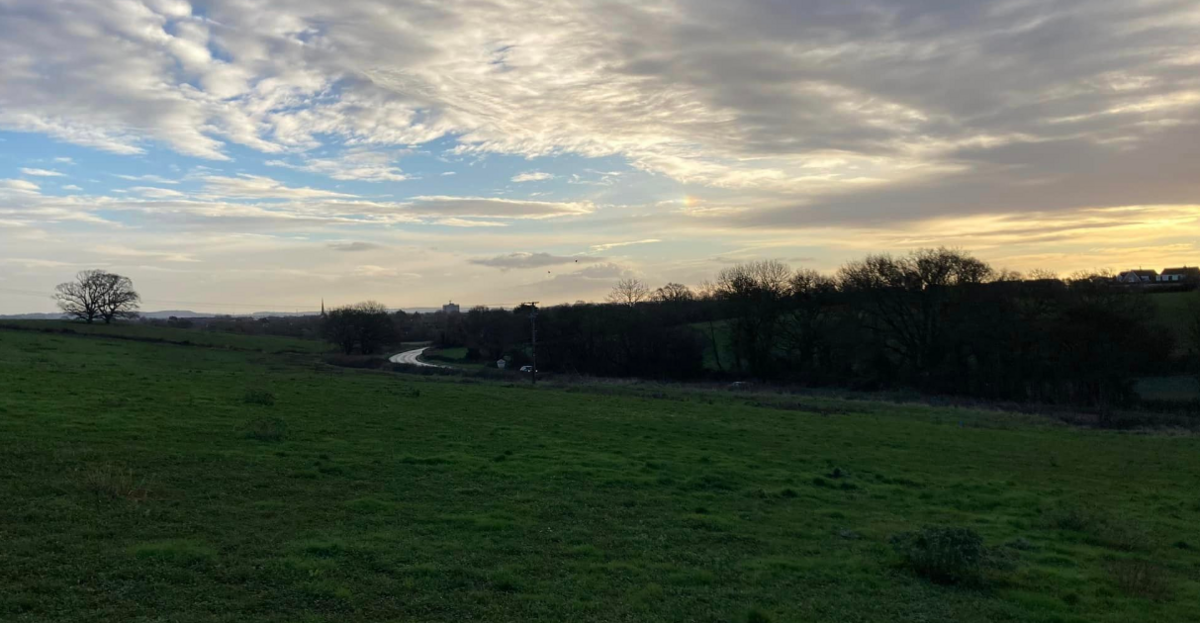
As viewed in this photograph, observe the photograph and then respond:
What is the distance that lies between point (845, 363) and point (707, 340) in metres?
15.4

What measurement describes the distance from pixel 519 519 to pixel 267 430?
8.84 meters

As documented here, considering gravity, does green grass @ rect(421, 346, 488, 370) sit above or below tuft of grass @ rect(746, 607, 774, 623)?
below

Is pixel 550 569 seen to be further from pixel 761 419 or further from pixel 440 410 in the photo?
pixel 761 419

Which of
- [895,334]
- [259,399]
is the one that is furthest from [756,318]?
[259,399]

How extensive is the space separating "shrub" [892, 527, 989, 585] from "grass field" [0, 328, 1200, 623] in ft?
0.88

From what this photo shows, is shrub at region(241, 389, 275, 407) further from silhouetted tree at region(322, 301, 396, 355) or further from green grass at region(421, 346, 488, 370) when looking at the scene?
silhouetted tree at region(322, 301, 396, 355)

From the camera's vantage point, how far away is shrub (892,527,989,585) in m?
10.2

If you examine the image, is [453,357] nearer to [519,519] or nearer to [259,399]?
[259,399]

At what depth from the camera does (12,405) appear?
18.5 meters

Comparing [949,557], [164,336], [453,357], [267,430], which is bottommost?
[453,357]

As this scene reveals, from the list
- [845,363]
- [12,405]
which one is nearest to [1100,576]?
[12,405]

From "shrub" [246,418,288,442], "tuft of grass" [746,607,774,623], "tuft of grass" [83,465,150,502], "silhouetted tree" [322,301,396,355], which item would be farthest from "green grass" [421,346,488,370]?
"tuft of grass" [746,607,774,623]

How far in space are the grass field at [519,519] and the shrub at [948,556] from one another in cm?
27

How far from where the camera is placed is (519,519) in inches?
473
